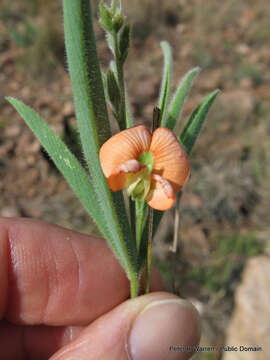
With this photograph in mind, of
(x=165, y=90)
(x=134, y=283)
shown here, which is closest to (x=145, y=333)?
(x=134, y=283)

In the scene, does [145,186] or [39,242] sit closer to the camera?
[145,186]

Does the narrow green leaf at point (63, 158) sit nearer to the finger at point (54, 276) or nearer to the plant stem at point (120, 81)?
the plant stem at point (120, 81)

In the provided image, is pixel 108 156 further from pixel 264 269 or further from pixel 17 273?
pixel 264 269

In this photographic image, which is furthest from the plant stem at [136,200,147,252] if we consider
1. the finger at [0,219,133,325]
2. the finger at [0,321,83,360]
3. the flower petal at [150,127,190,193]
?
the finger at [0,321,83,360]

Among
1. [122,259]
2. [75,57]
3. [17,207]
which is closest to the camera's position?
[75,57]

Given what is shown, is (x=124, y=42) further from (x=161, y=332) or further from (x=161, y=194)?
(x=161, y=332)

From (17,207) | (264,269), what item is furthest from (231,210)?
(17,207)
